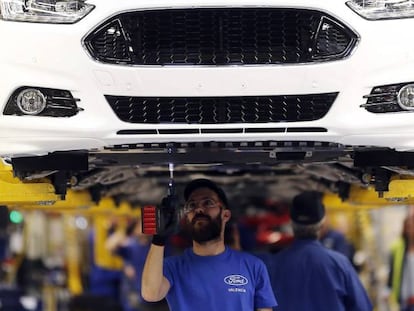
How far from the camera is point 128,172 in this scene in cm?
580

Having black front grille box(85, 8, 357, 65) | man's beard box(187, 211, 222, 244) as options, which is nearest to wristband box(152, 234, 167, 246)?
man's beard box(187, 211, 222, 244)

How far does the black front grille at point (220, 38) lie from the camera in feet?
13.3

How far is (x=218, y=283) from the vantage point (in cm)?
484

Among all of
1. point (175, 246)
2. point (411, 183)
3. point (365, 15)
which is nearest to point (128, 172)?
point (411, 183)

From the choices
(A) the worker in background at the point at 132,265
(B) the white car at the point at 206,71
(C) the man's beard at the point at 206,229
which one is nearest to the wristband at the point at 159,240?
(C) the man's beard at the point at 206,229

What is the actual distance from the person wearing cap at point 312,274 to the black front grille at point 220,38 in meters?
2.20

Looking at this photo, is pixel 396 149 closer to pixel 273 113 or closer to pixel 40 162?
pixel 273 113

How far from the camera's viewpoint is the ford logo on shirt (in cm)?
484

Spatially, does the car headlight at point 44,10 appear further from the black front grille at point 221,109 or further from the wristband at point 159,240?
the wristband at point 159,240

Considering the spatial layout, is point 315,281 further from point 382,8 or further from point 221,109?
point 382,8

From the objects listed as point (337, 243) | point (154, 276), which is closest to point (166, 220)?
point (154, 276)

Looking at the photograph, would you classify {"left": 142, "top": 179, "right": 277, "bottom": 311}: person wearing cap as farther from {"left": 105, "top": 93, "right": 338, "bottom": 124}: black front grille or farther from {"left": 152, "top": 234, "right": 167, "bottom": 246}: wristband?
{"left": 105, "top": 93, "right": 338, "bottom": 124}: black front grille

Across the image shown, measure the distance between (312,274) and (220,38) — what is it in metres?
2.36

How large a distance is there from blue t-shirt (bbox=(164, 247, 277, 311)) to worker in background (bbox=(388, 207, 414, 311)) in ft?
16.1
